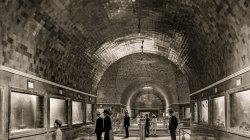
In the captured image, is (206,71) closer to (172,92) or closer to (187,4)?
(187,4)

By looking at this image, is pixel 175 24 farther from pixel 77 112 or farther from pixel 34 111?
pixel 34 111

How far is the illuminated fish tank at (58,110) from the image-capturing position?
14902 millimetres

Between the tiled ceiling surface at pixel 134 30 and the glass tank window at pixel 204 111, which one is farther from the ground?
the tiled ceiling surface at pixel 134 30

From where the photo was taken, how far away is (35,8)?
1080 centimetres

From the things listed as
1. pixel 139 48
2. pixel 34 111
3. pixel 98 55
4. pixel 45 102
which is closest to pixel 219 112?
pixel 45 102

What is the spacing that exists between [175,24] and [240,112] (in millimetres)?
6590

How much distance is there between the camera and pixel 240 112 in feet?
36.8

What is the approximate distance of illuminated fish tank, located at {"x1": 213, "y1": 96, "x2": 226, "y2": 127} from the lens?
13511mm

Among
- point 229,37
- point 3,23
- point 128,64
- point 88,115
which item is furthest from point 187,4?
point 128,64

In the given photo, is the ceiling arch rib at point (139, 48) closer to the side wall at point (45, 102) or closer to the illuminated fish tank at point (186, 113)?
the side wall at point (45, 102)

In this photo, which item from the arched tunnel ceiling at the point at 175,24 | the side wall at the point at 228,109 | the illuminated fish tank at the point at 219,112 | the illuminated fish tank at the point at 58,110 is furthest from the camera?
the illuminated fish tank at the point at 58,110

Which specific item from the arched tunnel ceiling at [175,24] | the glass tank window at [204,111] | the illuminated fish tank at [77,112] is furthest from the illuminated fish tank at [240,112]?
the illuminated fish tank at [77,112]

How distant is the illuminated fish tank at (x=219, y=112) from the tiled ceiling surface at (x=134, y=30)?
940mm

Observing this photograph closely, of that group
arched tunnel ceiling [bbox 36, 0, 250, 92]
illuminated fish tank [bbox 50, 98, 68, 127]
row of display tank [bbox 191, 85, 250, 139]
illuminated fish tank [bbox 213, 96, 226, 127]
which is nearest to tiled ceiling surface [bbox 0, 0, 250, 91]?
arched tunnel ceiling [bbox 36, 0, 250, 92]
